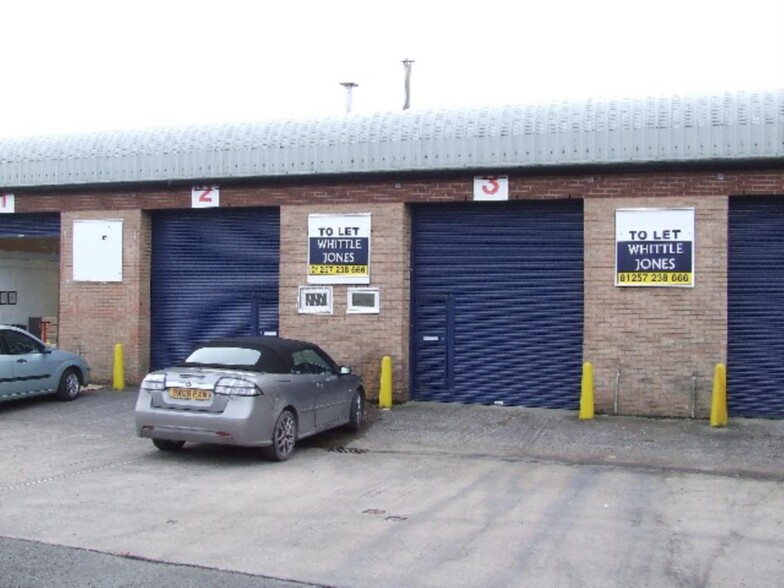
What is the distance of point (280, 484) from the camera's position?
953cm

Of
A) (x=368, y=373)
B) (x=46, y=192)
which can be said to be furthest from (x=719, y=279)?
(x=46, y=192)

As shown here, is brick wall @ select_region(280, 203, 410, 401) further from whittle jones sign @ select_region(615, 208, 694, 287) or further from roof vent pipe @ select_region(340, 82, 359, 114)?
roof vent pipe @ select_region(340, 82, 359, 114)

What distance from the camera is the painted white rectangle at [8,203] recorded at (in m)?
18.8

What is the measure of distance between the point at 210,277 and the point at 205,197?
5.27 feet

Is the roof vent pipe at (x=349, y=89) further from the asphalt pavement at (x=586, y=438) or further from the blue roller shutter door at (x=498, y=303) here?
the asphalt pavement at (x=586, y=438)

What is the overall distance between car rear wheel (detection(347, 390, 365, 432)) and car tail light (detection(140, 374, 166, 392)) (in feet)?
10.5

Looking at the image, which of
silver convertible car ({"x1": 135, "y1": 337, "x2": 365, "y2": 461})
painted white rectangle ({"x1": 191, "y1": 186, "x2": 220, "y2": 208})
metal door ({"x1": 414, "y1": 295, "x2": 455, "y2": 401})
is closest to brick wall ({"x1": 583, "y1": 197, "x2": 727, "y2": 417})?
metal door ({"x1": 414, "y1": 295, "x2": 455, "y2": 401})

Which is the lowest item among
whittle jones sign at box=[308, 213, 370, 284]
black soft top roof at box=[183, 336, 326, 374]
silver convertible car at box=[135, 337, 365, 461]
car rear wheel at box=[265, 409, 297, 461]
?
car rear wheel at box=[265, 409, 297, 461]

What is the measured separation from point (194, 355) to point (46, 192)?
9.10 m

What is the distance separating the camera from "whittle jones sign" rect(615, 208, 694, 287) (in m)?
14.1

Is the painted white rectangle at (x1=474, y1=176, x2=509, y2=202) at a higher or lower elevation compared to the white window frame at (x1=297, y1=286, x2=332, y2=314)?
higher

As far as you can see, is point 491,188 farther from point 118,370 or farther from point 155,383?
point 118,370

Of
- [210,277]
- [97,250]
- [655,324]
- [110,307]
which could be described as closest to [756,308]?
[655,324]

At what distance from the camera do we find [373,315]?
51.9ft
